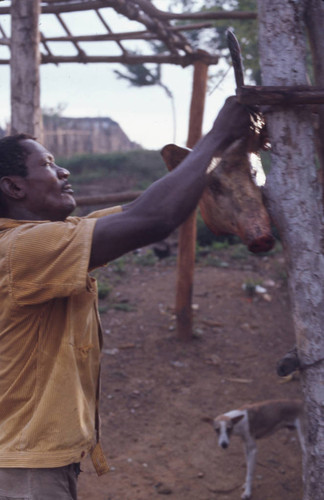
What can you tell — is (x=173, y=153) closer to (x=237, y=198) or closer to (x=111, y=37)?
(x=237, y=198)

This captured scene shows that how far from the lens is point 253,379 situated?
5.53 meters

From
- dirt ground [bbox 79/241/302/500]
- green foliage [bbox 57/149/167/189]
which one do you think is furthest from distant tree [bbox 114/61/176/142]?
dirt ground [bbox 79/241/302/500]

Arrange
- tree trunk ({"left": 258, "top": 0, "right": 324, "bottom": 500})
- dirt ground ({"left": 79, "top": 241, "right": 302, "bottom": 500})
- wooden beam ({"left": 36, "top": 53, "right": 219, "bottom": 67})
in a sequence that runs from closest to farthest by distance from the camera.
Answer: tree trunk ({"left": 258, "top": 0, "right": 324, "bottom": 500})
dirt ground ({"left": 79, "top": 241, "right": 302, "bottom": 500})
wooden beam ({"left": 36, "top": 53, "right": 219, "bottom": 67})

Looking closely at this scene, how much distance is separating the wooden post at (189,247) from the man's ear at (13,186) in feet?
14.0

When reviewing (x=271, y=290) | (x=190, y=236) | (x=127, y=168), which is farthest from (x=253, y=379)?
(x=127, y=168)

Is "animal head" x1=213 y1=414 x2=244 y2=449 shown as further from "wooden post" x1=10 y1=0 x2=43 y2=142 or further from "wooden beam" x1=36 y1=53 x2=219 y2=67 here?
"wooden beam" x1=36 y1=53 x2=219 y2=67

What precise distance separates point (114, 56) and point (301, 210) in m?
4.70

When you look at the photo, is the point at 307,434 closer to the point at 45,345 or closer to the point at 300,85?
the point at 45,345

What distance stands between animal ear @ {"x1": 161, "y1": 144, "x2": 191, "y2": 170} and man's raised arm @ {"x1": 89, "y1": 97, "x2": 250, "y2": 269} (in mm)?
255

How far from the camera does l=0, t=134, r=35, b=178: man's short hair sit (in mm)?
1747

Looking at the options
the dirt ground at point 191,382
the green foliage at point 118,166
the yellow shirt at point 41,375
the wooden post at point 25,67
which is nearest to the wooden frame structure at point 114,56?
the wooden post at point 25,67

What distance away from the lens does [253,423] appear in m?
4.20

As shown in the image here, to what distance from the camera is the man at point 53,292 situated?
1448 millimetres

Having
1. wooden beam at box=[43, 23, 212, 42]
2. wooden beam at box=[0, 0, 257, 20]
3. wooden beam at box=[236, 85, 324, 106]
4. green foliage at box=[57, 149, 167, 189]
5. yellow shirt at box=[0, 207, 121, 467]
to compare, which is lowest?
green foliage at box=[57, 149, 167, 189]
